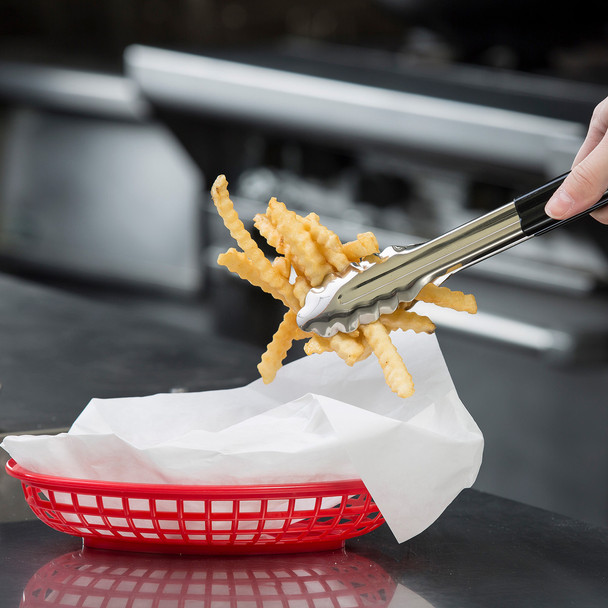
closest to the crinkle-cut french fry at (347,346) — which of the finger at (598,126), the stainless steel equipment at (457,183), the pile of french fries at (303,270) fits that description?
the pile of french fries at (303,270)

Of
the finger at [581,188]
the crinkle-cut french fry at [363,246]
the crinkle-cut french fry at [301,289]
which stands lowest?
the crinkle-cut french fry at [301,289]

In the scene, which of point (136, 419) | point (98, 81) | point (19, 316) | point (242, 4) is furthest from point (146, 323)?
point (242, 4)

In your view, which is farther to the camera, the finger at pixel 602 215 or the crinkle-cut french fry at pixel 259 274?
the finger at pixel 602 215

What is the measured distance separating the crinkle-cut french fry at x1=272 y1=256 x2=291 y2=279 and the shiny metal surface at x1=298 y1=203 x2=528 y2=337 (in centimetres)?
3

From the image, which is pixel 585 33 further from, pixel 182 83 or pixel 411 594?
pixel 411 594

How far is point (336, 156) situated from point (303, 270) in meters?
2.05

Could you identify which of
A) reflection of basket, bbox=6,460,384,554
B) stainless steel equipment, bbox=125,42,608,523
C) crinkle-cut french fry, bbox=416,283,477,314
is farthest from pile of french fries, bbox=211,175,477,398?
stainless steel equipment, bbox=125,42,608,523

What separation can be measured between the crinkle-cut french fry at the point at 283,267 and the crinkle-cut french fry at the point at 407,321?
3.3 inches

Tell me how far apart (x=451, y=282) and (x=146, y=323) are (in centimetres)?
101

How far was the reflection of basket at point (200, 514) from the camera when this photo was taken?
2.44 ft

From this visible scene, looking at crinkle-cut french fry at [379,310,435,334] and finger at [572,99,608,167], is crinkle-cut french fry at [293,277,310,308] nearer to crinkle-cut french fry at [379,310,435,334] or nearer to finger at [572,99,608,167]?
crinkle-cut french fry at [379,310,435,334]

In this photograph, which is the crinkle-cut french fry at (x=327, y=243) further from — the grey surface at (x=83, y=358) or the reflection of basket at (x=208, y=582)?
the grey surface at (x=83, y=358)

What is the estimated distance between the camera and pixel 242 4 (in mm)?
4031

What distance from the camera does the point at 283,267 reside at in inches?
32.3
